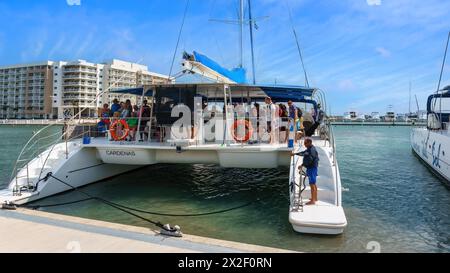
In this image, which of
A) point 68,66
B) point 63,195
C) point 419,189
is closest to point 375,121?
point 68,66

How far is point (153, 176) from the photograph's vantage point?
13.8 metres

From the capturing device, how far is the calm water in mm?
7090

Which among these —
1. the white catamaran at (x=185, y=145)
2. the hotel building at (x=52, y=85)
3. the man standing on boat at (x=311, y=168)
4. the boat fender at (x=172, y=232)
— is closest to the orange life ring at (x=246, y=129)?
the white catamaran at (x=185, y=145)

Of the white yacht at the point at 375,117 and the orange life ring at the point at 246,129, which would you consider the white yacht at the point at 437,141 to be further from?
the white yacht at the point at 375,117

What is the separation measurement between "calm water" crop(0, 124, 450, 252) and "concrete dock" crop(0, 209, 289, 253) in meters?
1.92

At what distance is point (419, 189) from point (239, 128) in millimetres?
7758

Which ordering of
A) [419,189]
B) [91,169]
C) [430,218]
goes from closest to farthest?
1. [430,218]
2. [91,169]
3. [419,189]

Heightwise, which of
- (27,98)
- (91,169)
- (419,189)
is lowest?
(419,189)

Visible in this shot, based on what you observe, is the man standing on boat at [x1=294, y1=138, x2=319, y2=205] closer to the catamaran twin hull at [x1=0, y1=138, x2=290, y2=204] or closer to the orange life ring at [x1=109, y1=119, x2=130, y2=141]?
→ the catamaran twin hull at [x1=0, y1=138, x2=290, y2=204]

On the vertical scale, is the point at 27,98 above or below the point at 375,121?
above

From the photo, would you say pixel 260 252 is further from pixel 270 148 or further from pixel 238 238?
pixel 270 148

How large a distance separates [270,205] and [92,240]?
5.62 meters

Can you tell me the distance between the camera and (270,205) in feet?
32.1

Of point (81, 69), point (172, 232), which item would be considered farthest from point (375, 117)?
point (172, 232)
